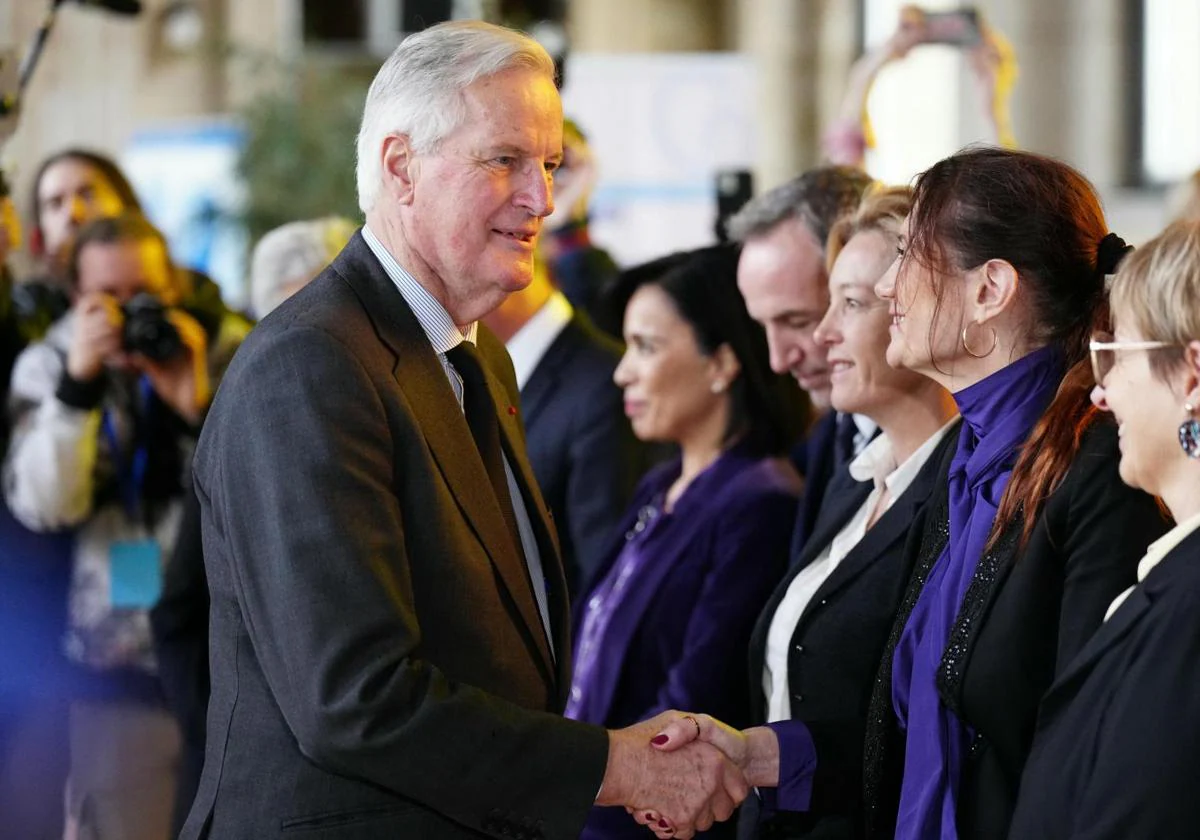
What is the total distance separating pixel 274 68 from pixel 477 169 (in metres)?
9.81

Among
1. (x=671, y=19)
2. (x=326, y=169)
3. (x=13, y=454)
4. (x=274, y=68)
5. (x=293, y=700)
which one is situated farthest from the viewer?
(x=671, y=19)

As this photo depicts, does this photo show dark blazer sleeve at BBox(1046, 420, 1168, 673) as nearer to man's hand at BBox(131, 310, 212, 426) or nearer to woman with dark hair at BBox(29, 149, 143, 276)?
man's hand at BBox(131, 310, 212, 426)

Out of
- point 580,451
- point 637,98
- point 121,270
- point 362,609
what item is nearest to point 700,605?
point 580,451

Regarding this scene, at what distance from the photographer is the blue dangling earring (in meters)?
1.98

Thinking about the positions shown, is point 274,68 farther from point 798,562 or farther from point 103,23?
point 798,562

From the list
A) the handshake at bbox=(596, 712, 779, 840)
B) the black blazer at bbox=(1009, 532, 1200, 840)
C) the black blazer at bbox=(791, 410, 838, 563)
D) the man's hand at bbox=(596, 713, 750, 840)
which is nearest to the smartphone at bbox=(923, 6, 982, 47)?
the black blazer at bbox=(791, 410, 838, 563)

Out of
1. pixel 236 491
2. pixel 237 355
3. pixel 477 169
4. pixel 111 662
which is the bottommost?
pixel 111 662

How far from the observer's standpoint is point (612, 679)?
336 cm

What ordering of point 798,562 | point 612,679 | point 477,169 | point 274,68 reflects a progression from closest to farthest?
point 477,169 → point 798,562 → point 612,679 → point 274,68

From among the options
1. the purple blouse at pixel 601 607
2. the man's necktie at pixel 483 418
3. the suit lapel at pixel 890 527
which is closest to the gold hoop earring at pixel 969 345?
the suit lapel at pixel 890 527

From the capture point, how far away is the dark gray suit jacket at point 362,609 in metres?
2.11

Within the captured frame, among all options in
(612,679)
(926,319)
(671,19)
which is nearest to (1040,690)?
(926,319)

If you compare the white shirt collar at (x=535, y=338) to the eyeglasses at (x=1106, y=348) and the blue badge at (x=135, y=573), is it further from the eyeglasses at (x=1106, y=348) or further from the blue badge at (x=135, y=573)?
the eyeglasses at (x=1106, y=348)

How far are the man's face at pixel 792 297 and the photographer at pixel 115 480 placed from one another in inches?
56.5
